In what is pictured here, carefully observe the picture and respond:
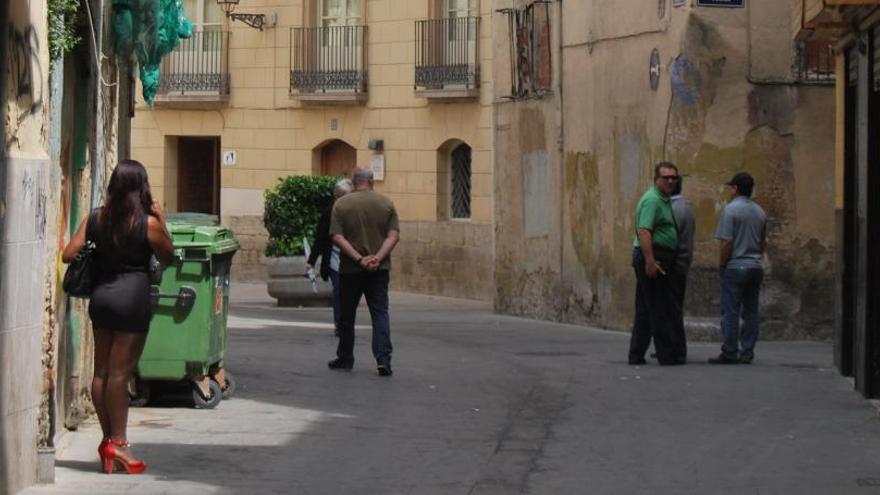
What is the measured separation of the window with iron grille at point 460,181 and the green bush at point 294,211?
15.5 ft

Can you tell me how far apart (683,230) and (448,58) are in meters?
14.0

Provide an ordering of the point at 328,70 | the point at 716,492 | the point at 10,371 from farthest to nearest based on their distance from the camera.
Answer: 1. the point at 328,70
2. the point at 716,492
3. the point at 10,371

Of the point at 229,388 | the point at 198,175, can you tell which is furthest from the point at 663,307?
the point at 198,175

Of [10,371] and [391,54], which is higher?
[391,54]

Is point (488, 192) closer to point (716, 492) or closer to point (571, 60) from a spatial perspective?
point (571, 60)

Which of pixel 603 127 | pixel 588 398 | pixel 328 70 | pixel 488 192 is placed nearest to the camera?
pixel 588 398

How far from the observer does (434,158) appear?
30.1 m

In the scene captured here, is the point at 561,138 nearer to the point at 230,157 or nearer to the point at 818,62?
the point at 818,62

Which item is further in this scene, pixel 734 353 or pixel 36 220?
pixel 734 353

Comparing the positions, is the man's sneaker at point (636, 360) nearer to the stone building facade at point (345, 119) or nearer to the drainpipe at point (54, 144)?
the drainpipe at point (54, 144)

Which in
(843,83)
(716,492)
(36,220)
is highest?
(843,83)

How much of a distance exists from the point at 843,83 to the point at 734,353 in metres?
2.63

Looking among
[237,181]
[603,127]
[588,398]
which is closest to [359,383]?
[588,398]

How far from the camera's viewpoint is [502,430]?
1189 cm
